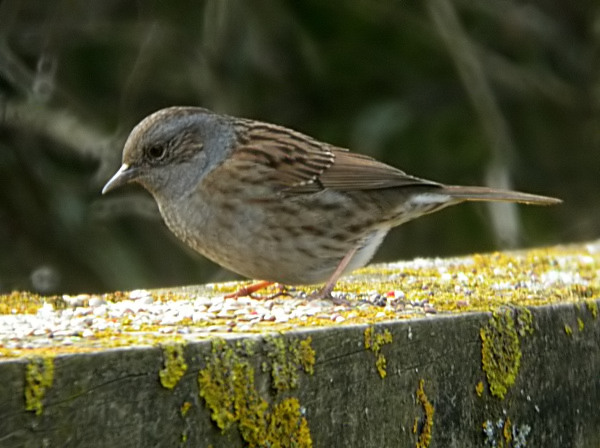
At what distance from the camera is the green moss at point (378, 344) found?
102 inches

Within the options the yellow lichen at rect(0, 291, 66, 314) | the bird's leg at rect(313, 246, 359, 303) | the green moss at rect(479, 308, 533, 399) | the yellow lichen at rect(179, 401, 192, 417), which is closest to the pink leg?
the bird's leg at rect(313, 246, 359, 303)

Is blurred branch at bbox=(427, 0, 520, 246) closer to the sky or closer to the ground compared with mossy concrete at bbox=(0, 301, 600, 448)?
closer to the sky

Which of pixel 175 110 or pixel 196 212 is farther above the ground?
pixel 175 110

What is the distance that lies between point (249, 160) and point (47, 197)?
2.08 m

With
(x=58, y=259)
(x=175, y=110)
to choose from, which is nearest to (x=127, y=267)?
(x=58, y=259)

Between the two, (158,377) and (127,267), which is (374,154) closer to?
(127,267)

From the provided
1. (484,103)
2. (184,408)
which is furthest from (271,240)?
(484,103)

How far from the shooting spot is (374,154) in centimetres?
627

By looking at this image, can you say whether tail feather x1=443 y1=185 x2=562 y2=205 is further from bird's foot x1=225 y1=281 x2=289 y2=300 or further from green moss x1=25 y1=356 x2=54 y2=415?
green moss x1=25 y1=356 x2=54 y2=415

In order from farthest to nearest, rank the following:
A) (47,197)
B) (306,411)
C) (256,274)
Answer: (47,197), (256,274), (306,411)

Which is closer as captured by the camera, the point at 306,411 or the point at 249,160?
the point at 306,411

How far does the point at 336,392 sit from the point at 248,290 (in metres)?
1.22

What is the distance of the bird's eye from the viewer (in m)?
4.21

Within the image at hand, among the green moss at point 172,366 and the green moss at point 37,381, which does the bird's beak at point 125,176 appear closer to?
the green moss at point 172,366
